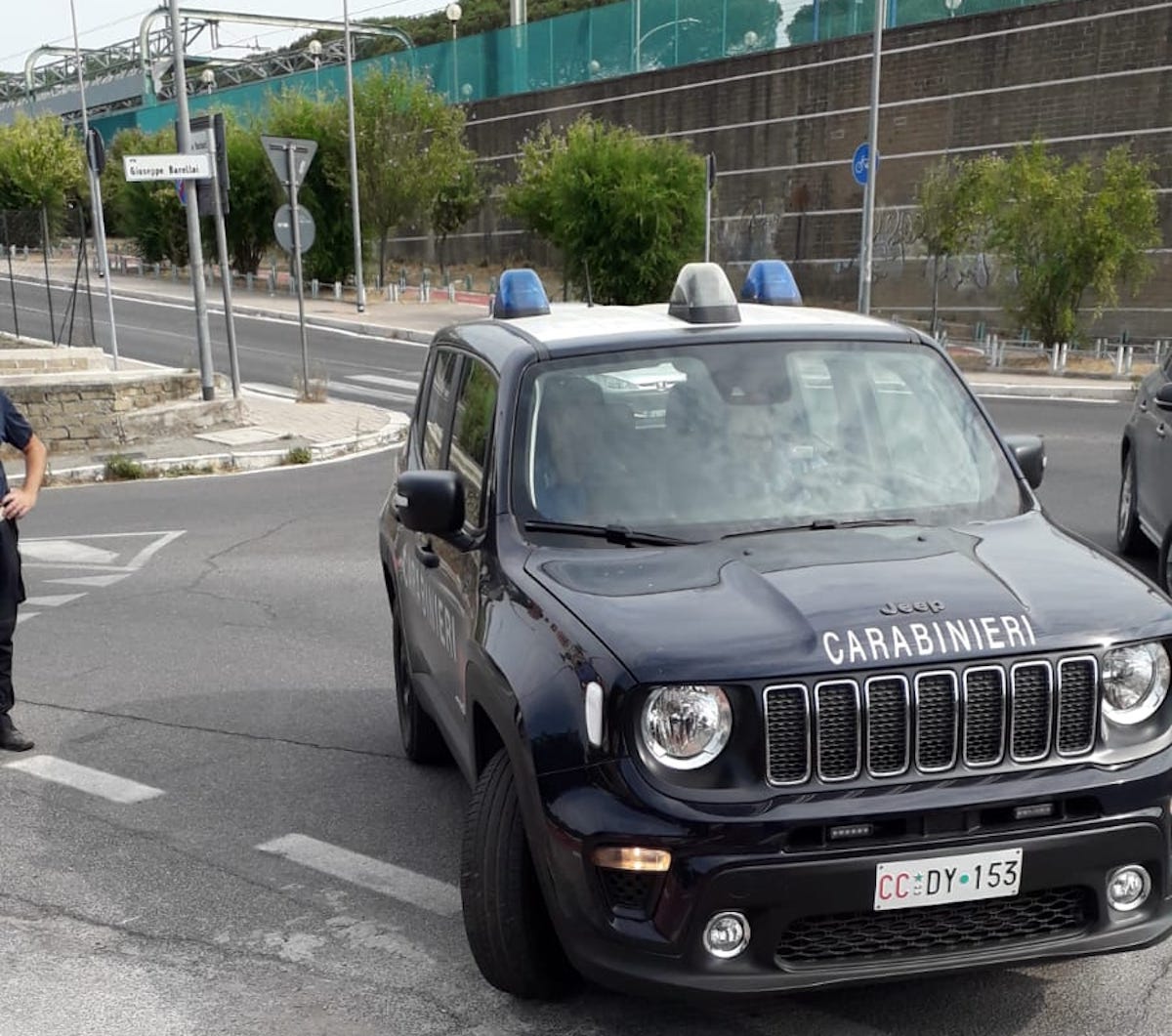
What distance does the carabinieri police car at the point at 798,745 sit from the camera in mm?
3023

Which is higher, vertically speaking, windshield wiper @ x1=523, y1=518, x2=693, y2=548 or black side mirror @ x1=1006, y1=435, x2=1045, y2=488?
black side mirror @ x1=1006, y1=435, x2=1045, y2=488

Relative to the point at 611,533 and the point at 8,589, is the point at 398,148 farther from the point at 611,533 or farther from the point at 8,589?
the point at 611,533

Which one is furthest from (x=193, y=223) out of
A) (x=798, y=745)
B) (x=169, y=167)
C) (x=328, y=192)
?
(x=328, y=192)

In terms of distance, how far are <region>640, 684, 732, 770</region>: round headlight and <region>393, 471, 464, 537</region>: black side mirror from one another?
129cm

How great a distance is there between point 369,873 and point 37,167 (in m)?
64.9

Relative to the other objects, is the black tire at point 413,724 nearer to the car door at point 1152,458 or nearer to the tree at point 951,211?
the car door at point 1152,458

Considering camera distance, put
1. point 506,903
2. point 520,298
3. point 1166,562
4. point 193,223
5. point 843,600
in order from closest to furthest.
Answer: point 843,600 < point 506,903 < point 520,298 < point 1166,562 < point 193,223

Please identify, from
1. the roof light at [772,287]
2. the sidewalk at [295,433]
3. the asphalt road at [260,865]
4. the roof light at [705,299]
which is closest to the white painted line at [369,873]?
the asphalt road at [260,865]

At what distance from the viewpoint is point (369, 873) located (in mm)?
4613

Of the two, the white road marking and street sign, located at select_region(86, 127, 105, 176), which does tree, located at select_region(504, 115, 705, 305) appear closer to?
the white road marking

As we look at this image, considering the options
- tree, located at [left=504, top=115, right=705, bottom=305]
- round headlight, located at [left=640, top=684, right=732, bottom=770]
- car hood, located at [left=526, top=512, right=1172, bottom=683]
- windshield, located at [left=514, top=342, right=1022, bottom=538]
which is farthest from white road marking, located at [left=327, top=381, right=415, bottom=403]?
round headlight, located at [left=640, top=684, right=732, bottom=770]

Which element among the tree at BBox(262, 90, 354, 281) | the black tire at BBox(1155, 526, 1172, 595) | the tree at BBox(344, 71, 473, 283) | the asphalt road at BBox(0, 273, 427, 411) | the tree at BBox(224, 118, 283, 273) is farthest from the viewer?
the tree at BBox(224, 118, 283, 273)

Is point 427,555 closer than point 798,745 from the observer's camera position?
No

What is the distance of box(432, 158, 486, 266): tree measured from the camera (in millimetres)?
50250
